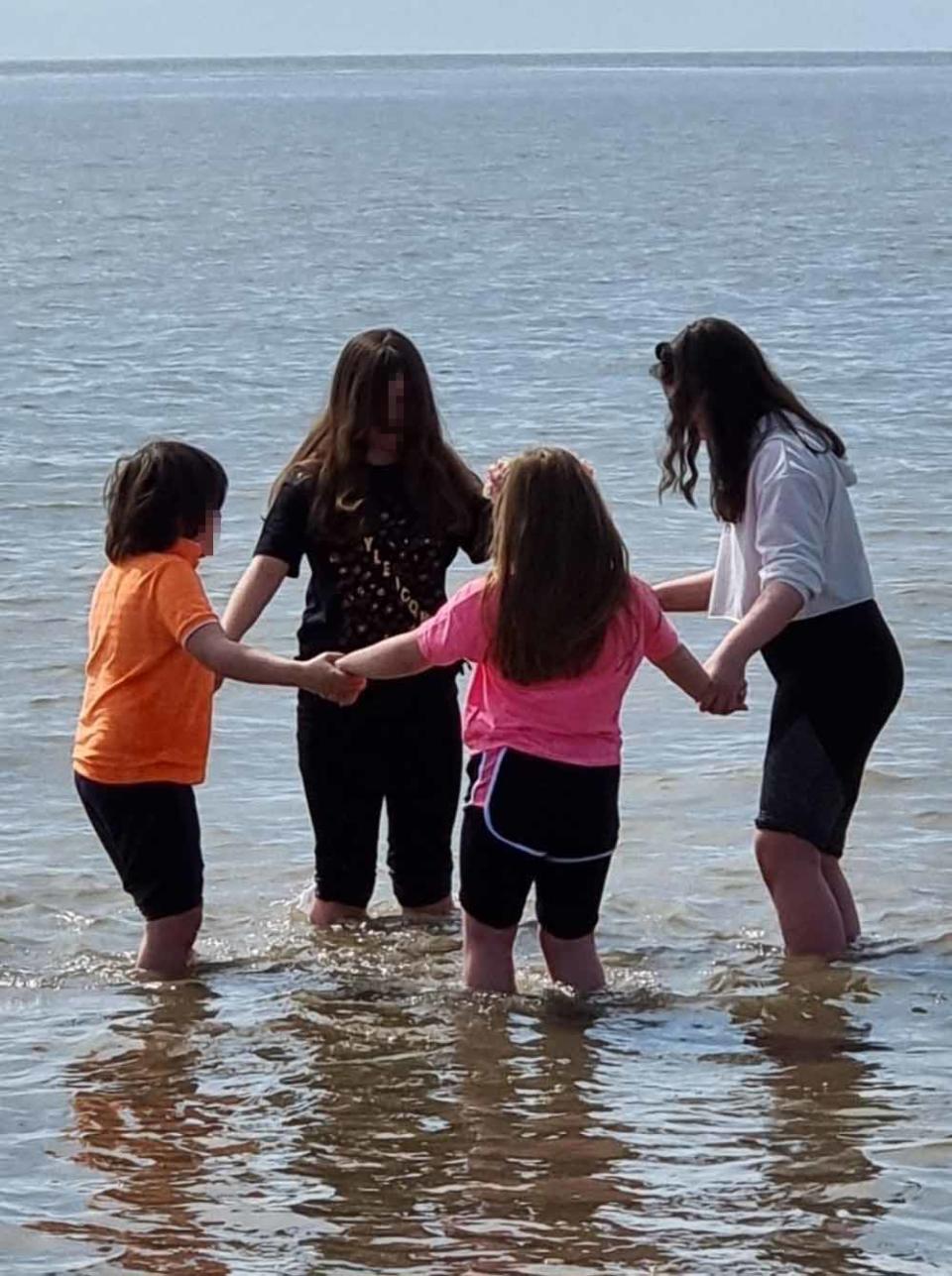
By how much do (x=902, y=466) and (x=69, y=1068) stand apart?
10.7 m

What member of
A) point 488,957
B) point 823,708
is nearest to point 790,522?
point 823,708

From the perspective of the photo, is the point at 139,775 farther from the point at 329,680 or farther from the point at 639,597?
the point at 639,597

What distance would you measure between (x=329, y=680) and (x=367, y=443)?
626 mm

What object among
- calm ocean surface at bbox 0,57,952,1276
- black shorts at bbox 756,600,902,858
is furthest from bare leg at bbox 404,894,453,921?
black shorts at bbox 756,600,902,858

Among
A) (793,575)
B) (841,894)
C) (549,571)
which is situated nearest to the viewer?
(549,571)

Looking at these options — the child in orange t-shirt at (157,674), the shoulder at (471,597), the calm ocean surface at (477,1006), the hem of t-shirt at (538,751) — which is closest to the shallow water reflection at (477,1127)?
the calm ocean surface at (477,1006)

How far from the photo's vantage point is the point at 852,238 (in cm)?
3897

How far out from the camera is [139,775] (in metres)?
5.97

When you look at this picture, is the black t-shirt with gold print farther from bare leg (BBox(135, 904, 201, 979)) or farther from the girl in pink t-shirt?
bare leg (BBox(135, 904, 201, 979))

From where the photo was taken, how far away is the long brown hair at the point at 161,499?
19.3ft

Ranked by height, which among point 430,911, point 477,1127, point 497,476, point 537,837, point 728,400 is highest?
point 728,400

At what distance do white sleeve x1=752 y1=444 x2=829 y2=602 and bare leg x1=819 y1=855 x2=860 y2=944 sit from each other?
0.83 meters

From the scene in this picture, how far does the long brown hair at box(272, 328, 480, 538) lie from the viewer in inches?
237

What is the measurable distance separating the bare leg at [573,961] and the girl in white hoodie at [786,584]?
48 cm
